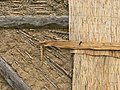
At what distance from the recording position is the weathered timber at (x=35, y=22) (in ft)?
4.25

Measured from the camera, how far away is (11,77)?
1708mm

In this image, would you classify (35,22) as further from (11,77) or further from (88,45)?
(11,77)

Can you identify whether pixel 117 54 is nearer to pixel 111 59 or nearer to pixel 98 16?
pixel 111 59

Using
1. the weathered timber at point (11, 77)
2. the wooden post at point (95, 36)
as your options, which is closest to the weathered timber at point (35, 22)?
the wooden post at point (95, 36)

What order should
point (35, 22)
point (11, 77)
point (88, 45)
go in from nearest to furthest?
point (88, 45), point (35, 22), point (11, 77)

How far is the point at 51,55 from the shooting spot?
1.71m

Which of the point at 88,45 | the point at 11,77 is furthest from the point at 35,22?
the point at 11,77

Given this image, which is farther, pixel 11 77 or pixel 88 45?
pixel 11 77

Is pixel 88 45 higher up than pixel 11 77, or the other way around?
pixel 88 45

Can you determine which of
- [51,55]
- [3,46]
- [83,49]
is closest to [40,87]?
[51,55]

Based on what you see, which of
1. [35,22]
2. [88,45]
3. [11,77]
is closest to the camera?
[88,45]

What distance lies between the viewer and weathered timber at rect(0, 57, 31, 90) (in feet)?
5.43

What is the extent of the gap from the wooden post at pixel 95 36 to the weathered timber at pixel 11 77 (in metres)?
0.51

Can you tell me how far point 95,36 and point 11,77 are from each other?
684 millimetres
